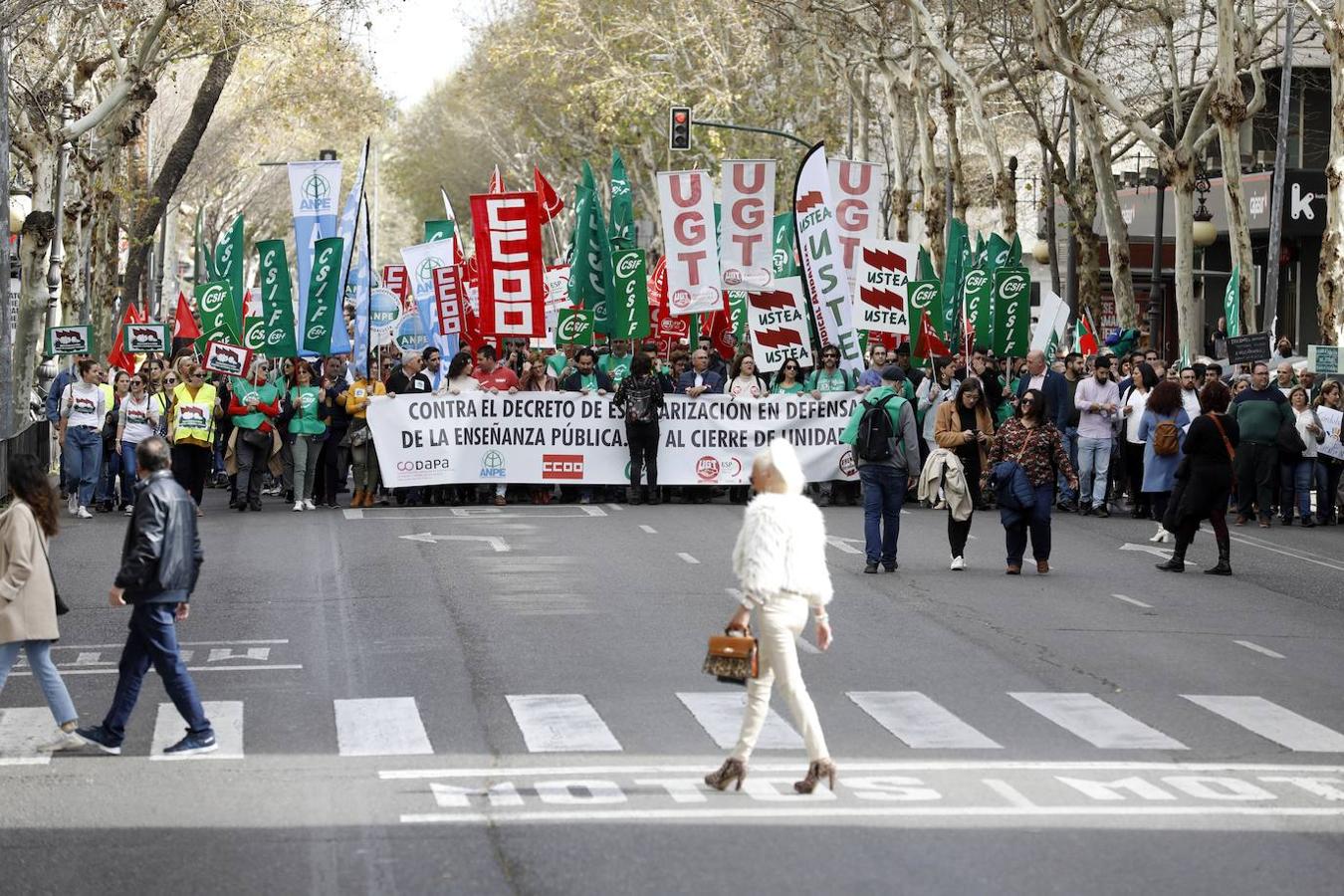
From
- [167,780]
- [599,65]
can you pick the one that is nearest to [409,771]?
[167,780]

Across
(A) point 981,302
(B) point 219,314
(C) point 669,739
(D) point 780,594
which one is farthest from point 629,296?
(D) point 780,594

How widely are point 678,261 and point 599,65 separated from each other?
29.7 m

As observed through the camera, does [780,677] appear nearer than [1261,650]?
Yes

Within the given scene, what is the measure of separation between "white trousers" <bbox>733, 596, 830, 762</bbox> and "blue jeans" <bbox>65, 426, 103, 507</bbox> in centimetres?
1532

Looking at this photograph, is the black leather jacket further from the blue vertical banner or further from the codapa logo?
the codapa logo

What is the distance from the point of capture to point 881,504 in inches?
709

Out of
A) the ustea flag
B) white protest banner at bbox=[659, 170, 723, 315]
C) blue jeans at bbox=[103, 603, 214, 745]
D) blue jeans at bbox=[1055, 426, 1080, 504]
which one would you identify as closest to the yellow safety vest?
the ustea flag

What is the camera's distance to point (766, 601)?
930cm

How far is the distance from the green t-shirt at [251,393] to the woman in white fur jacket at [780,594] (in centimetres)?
1489

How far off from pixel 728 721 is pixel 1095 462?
1340 centimetres

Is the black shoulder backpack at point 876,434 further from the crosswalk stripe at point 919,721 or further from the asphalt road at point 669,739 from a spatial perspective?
the crosswalk stripe at point 919,721

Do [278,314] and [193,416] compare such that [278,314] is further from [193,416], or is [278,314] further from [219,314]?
[219,314]

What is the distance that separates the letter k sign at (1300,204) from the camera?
48.6 meters

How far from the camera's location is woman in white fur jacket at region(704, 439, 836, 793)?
9219 mm
